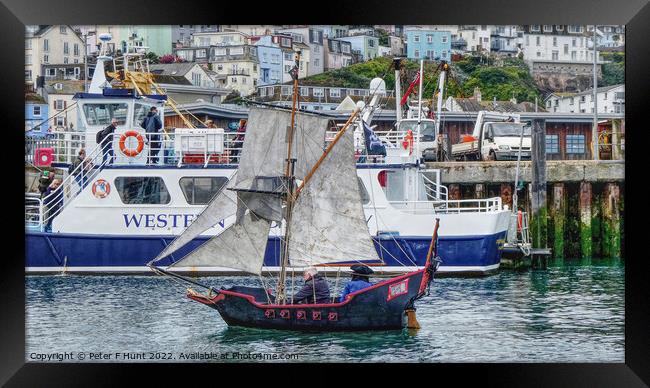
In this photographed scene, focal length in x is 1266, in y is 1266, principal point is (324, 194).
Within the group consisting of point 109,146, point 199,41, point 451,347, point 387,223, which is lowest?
point 451,347

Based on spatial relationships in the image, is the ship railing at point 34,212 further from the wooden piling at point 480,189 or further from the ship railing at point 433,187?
the wooden piling at point 480,189

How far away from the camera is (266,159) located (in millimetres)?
17578

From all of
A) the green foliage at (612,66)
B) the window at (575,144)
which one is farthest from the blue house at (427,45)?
the window at (575,144)

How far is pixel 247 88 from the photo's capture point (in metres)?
24.0

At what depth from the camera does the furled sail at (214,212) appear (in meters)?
17.5

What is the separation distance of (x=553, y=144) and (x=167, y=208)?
33.8 ft

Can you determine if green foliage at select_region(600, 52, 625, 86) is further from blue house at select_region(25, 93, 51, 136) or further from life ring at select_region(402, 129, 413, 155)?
blue house at select_region(25, 93, 51, 136)

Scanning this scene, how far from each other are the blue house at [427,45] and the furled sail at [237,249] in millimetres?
5701

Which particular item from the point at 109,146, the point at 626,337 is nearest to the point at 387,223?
the point at 109,146
